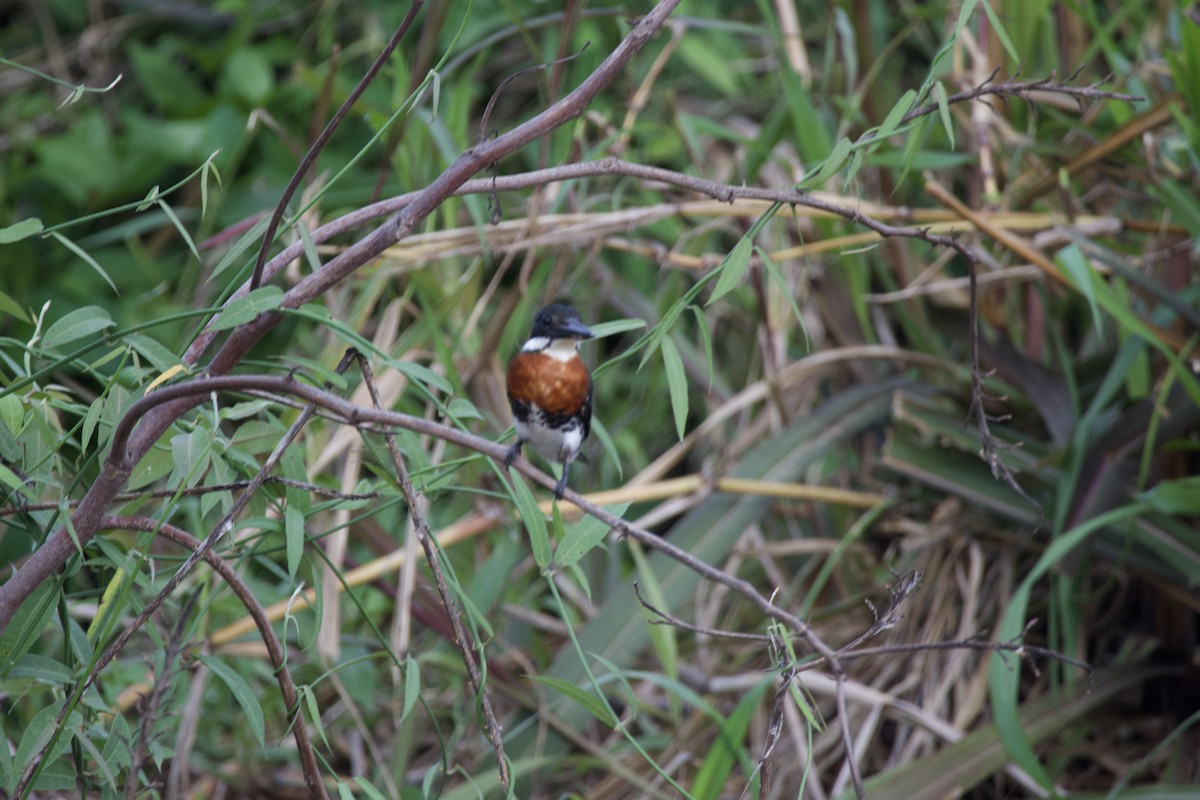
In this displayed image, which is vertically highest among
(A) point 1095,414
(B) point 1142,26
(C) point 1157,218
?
(B) point 1142,26

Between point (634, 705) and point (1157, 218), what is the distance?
7.00 ft

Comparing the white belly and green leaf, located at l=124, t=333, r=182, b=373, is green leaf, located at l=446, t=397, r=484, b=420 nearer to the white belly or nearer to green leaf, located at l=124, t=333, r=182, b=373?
green leaf, located at l=124, t=333, r=182, b=373

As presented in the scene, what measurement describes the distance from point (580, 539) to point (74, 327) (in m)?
0.65

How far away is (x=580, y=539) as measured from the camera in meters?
1.44

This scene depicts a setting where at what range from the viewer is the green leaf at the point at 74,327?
1352 mm

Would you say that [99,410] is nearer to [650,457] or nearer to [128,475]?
[128,475]

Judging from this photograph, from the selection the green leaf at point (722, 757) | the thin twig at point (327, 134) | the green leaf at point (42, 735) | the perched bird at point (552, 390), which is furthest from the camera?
the green leaf at point (722, 757)

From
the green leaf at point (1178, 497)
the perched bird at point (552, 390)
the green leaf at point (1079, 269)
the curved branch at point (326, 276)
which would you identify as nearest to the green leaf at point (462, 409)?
the curved branch at point (326, 276)

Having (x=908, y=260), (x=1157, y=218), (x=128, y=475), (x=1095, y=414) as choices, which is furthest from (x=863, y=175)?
(x=128, y=475)

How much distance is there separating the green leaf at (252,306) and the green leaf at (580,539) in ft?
1.46

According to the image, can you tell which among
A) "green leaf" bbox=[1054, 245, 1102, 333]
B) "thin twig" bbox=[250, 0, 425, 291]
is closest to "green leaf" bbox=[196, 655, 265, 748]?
"thin twig" bbox=[250, 0, 425, 291]

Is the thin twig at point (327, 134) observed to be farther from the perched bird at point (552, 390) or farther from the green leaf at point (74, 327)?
the perched bird at point (552, 390)

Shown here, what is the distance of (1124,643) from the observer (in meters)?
2.73

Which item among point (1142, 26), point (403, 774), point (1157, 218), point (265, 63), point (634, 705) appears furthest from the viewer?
point (265, 63)
